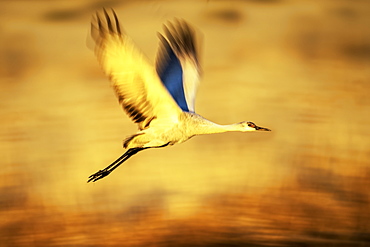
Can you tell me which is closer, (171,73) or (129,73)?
(129,73)

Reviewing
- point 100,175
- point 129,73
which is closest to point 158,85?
point 129,73

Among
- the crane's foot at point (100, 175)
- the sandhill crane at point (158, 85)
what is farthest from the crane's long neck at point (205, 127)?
the crane's foot at point (100, 175)

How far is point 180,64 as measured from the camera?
38.0 ft

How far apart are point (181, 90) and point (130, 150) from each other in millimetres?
1209

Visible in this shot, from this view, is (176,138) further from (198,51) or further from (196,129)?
(198,51)

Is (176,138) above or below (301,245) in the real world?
above

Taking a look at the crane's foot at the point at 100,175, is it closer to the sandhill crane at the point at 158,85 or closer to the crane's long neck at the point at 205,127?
the sandhill crane at the point at 158,85

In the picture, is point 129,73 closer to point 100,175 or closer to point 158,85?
point 158,85

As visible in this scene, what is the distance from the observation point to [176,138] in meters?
10.6

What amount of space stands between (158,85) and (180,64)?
70.5 inches

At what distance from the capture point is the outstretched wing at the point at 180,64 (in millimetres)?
11133

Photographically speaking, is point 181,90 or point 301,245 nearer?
point 181,90

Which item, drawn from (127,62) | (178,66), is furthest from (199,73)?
(127,62)


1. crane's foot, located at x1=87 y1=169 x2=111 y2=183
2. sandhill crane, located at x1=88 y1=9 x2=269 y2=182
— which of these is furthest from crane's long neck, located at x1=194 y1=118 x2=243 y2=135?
crane's foot, located at x1=87 y1=169 x2=111 y2=183
